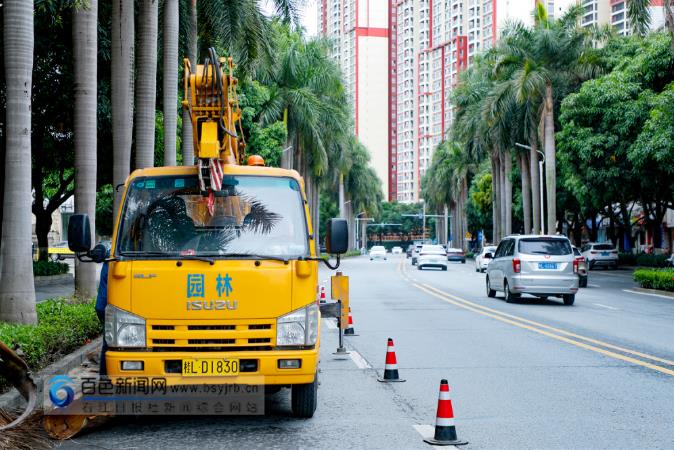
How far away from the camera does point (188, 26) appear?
24609 mm

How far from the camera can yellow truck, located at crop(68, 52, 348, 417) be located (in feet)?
23.9

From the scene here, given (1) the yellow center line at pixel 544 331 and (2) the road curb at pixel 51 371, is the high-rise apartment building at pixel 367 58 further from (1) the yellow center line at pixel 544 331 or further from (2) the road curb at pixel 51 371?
(2) the road curb at pixel 51 371

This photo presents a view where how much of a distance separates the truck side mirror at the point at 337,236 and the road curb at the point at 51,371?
9.90 ft

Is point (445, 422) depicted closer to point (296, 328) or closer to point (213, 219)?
point (296, 328)

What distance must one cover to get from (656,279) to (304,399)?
24.0 metres

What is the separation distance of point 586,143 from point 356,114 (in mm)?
149450

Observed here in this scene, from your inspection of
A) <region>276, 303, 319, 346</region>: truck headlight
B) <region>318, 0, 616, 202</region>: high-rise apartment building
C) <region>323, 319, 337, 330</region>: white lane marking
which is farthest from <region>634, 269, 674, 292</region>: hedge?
<region>318, 0, 616, 202</region>: high-rise apartment building

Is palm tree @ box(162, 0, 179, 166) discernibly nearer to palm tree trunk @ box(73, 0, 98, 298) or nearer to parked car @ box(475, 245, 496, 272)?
palm tree trunk @ box(73, 0, 98, 298)

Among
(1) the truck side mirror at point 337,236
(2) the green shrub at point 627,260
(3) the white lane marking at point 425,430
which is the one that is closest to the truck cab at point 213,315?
(1) the truck side mirror at point 337,236

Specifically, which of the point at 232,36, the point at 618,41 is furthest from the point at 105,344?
the point at 618,41

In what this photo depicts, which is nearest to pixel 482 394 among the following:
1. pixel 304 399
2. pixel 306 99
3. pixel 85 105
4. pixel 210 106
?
pixel 304 399

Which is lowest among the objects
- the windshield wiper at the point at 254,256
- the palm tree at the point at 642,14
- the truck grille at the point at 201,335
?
the truck grille at the point at 201,335

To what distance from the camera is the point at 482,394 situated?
9461mm

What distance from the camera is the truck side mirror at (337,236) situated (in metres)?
8.01
